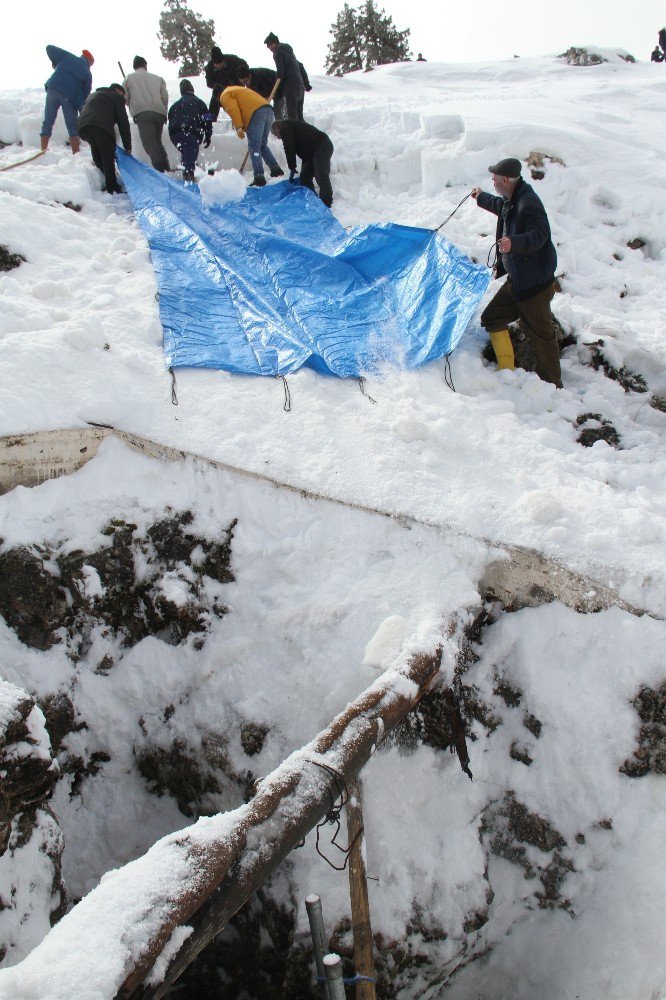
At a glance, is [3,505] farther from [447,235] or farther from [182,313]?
[447,235]

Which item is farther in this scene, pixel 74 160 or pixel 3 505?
pixel 74 160

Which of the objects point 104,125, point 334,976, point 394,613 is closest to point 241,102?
point 104,125

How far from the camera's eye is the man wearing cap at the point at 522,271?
428 centimetres

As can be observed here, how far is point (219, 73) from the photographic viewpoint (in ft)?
27.9

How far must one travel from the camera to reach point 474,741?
3066mm

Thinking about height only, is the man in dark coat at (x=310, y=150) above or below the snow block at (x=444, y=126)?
below

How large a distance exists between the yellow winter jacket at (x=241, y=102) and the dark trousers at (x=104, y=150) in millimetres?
1351

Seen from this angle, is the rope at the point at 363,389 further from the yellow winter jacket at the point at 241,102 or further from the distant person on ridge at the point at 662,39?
the distant person on ridge at the point at 662,39

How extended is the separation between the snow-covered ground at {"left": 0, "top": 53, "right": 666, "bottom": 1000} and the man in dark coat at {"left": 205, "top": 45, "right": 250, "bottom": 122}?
505 centimetres

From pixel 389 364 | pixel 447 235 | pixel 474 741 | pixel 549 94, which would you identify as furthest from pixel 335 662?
pixel 549 94

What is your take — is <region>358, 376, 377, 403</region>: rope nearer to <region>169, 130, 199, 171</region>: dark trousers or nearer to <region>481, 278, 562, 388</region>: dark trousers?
<region>481, 278, 562, 388</region>: dark trousers

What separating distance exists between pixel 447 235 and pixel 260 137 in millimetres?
2608

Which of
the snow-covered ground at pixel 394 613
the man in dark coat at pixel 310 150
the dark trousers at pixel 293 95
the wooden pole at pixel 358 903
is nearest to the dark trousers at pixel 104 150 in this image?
the man in dark coat at pixel 310 150

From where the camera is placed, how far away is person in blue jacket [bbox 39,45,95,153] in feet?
23.5
